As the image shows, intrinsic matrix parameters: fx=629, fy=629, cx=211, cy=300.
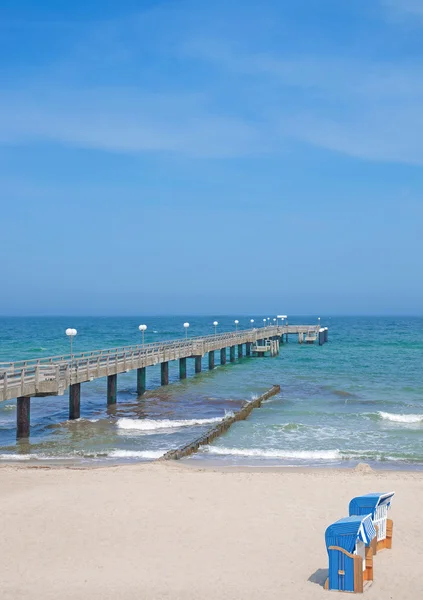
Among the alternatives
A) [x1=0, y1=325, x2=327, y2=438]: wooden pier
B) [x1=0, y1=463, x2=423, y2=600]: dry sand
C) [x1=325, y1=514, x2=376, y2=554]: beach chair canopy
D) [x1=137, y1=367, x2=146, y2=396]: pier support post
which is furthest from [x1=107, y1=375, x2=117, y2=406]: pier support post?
[x1=325, y1=514, x2=376, y2=554]: beach chair canopy

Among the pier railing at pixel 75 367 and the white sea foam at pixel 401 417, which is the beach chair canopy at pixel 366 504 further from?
the white sea foam at pixel 401 417

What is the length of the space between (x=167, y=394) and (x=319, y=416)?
35.5 ft

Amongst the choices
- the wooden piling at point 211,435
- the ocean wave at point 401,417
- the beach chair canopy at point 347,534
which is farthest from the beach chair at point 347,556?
the ocean wave at point 401,417

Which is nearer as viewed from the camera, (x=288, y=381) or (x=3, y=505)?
(x=3, y=505)

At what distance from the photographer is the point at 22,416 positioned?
2353 cm

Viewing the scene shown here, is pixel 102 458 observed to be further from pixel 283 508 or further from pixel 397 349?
pixel 397 349

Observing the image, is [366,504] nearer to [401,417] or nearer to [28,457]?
[28,457]

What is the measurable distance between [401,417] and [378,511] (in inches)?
704

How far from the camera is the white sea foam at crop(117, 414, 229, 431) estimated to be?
85.6ft

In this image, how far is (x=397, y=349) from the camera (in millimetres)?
77688

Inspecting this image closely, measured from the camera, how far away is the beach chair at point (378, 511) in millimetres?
11164

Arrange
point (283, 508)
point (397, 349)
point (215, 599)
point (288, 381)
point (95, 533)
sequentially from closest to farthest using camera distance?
point (215, 599) < point (95, 533) < point (283, 508) < point (288, 381) < point (397, 349)

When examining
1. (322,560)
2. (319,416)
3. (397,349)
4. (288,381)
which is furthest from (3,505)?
(397,349)

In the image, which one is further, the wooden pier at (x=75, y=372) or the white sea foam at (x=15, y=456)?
the wooden pier at (x=75, y=372)
